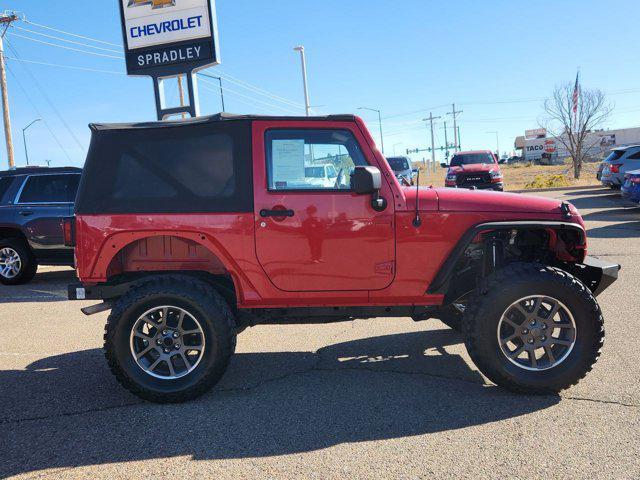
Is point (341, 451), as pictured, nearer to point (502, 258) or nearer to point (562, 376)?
point (562, 376)

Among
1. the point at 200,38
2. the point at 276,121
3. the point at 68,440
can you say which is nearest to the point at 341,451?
the point at 68,440

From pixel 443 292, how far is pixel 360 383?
39.0 inches

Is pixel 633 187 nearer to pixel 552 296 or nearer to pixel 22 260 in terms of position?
pixel 552 296

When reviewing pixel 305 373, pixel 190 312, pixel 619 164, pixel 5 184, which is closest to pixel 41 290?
pixel 5 184

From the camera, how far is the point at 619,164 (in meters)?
20.0

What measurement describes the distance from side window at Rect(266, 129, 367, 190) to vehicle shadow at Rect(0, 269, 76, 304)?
5.58 meters

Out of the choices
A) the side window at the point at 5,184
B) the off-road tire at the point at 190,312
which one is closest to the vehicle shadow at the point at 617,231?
the off-road tire at the point at 190,312

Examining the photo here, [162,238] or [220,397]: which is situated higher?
[162,238]

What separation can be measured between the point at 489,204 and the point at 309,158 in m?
1.42

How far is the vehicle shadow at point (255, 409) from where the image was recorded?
10.9ft

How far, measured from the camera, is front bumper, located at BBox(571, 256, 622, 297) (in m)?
4.20

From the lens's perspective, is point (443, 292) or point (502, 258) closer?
point (443, 292)

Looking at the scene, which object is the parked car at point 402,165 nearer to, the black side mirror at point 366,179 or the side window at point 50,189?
the side window at point 50,189

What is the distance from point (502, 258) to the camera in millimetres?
4387
